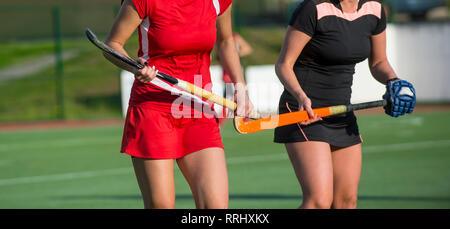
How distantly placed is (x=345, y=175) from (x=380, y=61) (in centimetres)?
87

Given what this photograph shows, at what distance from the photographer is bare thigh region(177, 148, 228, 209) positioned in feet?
14.4

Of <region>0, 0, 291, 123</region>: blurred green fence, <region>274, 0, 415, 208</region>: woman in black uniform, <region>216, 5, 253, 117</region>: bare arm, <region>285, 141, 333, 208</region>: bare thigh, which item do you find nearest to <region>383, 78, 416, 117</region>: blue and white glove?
<region>274, 0, 415, 208</region>: woman in black uniform

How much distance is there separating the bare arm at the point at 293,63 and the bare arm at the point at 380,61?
2.00 feet

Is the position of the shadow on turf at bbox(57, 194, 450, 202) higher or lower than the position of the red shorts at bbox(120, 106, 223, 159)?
lower

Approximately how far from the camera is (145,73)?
4.22m

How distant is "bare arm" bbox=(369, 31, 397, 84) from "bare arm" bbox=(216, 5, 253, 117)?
103cm

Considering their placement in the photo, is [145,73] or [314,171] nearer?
[145,73]

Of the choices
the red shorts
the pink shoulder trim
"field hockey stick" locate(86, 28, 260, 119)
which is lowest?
the red shorts

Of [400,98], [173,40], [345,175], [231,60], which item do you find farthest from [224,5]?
[345,175]

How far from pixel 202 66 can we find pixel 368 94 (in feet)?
44.8

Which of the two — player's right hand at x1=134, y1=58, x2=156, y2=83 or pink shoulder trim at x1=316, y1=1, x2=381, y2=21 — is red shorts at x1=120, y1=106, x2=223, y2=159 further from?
pink shoulder trim at x1=316, y1=1, x2=381, y2=21

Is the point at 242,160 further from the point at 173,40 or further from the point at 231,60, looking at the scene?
the point at 173,40
